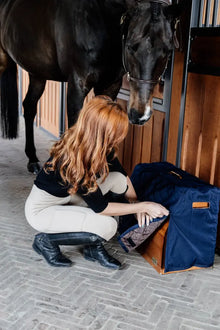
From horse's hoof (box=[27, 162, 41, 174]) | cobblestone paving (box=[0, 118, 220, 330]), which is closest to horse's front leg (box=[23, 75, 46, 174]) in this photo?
horse's hoof (box=[27, 162, 41, 174])

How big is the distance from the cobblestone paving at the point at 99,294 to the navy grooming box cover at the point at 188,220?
0.29 feet

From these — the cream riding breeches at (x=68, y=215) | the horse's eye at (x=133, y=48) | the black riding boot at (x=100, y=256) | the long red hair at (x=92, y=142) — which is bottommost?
the black riding boot at (x=100, y=256)

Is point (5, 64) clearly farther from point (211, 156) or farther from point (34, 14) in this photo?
point (211, 156)

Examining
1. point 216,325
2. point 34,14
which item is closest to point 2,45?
point 34,14

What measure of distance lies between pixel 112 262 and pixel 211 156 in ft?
2.74

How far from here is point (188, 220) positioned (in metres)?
2.13

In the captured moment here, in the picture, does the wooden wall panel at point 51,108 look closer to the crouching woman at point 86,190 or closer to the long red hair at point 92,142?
the crouching woman at point 86,190


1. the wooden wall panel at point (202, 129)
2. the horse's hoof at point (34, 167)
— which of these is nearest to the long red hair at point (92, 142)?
the wooden wall panel at point (202, 129)

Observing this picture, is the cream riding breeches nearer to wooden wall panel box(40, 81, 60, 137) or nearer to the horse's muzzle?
the horse's muzzle

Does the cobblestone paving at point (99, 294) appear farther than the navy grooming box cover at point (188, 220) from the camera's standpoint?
No

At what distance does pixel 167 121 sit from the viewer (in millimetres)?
2842

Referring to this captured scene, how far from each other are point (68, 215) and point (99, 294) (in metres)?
0.43

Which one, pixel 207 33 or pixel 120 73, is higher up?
pixel 207 33

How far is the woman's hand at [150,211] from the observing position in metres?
2.06
